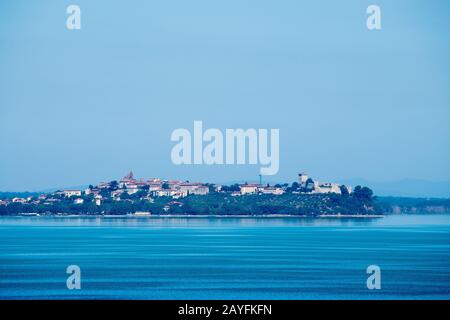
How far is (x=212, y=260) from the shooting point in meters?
34.4

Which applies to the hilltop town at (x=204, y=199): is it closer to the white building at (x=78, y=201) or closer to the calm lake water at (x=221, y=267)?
the white building at (x=78, y=201)

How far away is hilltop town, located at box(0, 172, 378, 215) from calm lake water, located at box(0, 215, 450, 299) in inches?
925

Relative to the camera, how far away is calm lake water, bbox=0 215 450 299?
23891 mm

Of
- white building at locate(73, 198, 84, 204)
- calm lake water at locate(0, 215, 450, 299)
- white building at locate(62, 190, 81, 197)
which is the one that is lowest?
calm lake water at locate(0, 215, 450, 299)

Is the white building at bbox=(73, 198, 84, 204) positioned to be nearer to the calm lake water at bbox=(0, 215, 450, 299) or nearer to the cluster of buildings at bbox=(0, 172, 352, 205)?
the cluster of buildings at bbox=(0, 172, 352, 205)

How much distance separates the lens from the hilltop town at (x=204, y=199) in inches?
3000

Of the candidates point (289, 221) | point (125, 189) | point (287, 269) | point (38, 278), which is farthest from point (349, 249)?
point (289, 221)

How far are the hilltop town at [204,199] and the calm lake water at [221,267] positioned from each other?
77.1ft

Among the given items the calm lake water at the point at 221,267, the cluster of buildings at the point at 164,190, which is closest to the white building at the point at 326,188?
the cluster of buildings at the point at 164,190

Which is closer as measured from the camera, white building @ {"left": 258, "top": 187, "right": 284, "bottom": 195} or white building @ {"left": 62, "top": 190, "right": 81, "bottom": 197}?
white building @ {"left": 258, "top": 187, "right": 284, "bottom": 195}

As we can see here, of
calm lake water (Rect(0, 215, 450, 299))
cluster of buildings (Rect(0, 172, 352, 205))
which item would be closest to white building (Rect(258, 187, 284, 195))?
cluster of buildings (Rect(0, 172, 352, 205))

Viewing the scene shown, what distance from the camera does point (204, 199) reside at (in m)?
80.1
